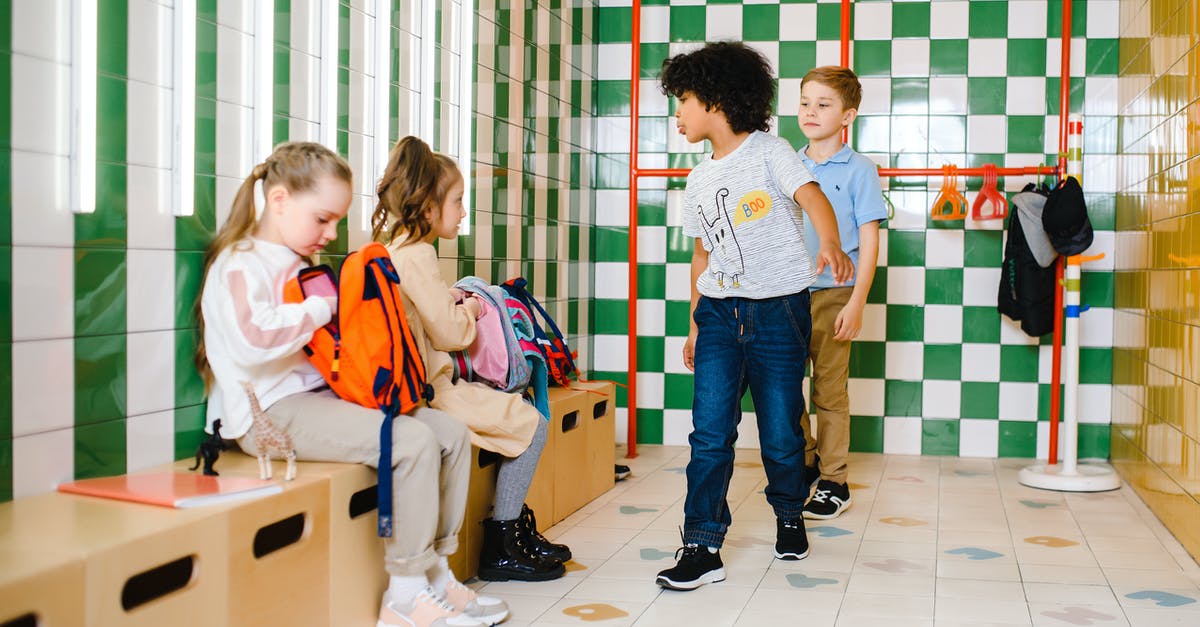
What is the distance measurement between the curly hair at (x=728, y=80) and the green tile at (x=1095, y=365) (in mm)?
2170

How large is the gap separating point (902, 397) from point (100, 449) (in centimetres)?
302

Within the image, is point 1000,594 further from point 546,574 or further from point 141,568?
point 141,568

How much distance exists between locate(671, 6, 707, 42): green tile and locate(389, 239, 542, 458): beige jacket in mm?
2258

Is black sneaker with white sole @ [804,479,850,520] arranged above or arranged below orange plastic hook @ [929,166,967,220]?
below

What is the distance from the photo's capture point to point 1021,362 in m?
4.06

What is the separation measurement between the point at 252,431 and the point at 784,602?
3.60 feet

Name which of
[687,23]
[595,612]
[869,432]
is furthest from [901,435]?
[595,612]

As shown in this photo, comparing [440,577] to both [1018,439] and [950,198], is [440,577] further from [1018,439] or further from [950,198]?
[1018,439]

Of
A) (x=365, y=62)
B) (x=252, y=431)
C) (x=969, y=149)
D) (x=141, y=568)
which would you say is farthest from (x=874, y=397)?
(x=141, y=568)

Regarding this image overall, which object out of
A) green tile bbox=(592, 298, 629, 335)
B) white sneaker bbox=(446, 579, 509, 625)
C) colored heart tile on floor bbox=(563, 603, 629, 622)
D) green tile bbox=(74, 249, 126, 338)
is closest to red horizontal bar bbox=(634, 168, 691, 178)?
green tile bbox=(592, 298, 629, 335)

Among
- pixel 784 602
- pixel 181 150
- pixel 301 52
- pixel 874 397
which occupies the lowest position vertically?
pixel 784 602

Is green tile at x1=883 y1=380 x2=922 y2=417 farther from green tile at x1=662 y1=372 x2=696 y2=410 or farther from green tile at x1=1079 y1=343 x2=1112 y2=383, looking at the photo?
green tile at x1=662 y1=372 x2=696 y2=410

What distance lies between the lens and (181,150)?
195cm

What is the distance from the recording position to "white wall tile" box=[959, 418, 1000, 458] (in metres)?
4.09
